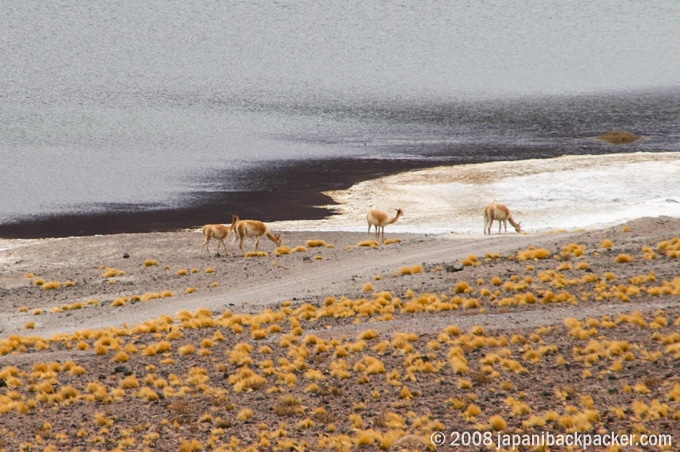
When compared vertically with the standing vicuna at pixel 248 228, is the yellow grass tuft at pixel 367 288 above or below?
below

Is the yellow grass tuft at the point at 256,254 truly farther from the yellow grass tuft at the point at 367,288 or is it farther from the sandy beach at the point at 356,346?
the yellow grass tuft at the point at 367,288

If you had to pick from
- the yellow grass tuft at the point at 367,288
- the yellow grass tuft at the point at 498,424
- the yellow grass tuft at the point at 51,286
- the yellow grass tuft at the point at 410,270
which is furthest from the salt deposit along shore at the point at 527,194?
the yellow grass tuft at the point at 498,424

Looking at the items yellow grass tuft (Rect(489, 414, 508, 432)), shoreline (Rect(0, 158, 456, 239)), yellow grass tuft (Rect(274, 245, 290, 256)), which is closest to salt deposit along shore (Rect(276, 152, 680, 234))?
shoreline (Rect(0, 158, 456, 239))

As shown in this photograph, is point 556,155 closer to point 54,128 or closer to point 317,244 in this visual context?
point 317,244

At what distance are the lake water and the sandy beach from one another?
53.8 ft

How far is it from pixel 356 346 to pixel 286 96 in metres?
76.4

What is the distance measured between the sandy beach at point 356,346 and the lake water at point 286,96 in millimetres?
16398

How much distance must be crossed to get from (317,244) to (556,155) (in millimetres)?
30014

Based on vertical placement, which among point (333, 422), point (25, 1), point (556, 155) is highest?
point (25, 1)

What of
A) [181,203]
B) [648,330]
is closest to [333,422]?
[648,330]

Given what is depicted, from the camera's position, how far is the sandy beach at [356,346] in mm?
16141

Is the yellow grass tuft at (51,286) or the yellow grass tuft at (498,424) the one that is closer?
the yellow grass tuft at (498,424)

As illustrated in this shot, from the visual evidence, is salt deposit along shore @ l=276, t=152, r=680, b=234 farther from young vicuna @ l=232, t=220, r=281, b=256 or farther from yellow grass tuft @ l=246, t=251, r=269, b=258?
yellow grass tuft @ l=246, t=251, r=269, b=258

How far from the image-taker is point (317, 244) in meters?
35.7
